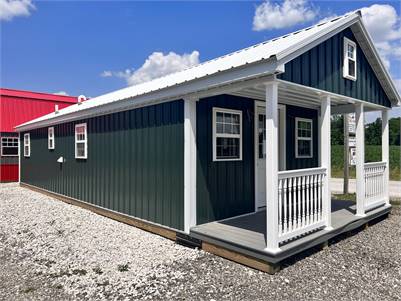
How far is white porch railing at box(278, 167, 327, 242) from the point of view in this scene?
401 centimetres

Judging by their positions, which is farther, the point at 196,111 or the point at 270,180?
the point at 196,111

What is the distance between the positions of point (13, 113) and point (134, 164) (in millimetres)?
13468

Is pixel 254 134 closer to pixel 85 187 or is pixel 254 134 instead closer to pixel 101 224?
pixel 101 224

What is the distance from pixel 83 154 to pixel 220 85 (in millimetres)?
5327

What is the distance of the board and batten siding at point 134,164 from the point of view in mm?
→ 5215

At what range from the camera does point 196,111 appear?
500cm

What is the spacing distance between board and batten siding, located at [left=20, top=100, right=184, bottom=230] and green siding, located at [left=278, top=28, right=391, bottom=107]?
1935mm

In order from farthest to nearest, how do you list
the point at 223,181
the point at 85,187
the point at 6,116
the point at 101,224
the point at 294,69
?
1. the point at 6,116
2. the point at 85,187
3. the point at 101,224
4. the point at 223,181
5. the point at 294,69

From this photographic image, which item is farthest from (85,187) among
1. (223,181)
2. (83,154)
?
(223,181)

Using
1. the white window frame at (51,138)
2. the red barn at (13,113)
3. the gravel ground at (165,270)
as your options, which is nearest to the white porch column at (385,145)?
the gravel ground at (165,270)

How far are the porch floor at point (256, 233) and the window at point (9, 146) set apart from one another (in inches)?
565

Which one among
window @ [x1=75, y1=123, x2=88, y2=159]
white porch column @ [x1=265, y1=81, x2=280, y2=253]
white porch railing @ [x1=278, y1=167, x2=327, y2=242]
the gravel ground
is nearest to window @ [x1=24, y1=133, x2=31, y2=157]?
window @ [x1=75, y1=123, x2=88, y2=159]

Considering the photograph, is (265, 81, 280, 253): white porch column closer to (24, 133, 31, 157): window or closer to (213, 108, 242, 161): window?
(213, 108, 242, 161): window

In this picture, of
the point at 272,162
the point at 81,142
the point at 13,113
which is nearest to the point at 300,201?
the point at 272,162
